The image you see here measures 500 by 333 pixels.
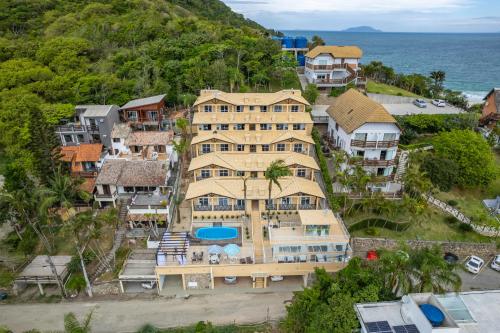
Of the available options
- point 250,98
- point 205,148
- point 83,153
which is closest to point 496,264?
point 205,148

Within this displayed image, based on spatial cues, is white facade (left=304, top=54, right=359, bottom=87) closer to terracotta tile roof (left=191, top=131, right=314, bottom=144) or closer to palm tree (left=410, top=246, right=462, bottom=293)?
terracotta tile roof (left=191, top=131, right=314, bottom=144)

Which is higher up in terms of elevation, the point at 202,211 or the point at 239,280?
the point at 202,211

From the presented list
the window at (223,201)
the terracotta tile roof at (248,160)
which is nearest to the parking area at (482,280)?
the terracotta tile roof at (248,160)

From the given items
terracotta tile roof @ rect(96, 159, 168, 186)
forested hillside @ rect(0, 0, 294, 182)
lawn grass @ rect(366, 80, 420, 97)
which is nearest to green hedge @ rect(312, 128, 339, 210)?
terracotta tile roof @ rect(96, 159, 168, 186)

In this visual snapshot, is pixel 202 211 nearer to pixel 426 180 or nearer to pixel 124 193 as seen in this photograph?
pixel 124 193

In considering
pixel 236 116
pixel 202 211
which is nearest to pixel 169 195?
pixel 202 211

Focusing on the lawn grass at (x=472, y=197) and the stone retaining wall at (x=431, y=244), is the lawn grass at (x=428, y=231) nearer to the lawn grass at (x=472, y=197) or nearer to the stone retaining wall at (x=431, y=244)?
the stone retaining wall at (x=431, y=244)

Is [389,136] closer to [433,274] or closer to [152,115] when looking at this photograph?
[433,274]
